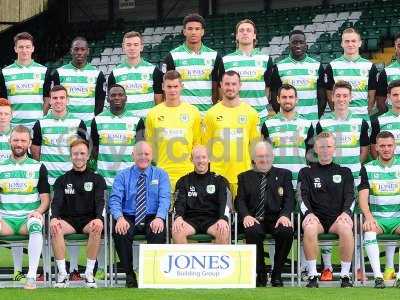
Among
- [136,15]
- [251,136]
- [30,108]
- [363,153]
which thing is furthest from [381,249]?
[136,15]

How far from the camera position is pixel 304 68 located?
9398 millimetres

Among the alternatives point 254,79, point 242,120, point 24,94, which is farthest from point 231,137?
point 24,94

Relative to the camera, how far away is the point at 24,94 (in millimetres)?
9531

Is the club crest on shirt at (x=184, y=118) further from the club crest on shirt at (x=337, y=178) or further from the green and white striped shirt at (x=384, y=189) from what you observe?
the green and white striped shirt at (x=384, y=189)

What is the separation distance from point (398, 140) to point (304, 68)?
4.00 feet

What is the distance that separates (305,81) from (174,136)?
5.01 ft

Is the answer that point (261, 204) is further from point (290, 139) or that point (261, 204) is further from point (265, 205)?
point (290, 139)

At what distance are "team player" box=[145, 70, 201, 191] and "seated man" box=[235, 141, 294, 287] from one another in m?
0.70

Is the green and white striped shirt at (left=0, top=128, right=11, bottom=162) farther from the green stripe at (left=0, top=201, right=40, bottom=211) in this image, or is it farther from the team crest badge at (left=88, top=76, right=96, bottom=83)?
the team crest badge at (left=88, top=76, right=96, bottom=83)

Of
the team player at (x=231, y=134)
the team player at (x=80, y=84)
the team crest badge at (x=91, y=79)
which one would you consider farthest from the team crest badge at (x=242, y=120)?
the team crest badge at (x=91, y=79)

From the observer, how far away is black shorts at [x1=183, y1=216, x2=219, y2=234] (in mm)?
8195

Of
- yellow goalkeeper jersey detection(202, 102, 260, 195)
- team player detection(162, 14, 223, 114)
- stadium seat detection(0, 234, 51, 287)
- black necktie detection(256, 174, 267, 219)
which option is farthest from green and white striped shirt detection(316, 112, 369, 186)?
stadium seat detection(0, 234, 51, 287)

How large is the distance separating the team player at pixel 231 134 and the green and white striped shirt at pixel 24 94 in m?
1.84

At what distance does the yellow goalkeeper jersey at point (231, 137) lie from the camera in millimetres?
8883
